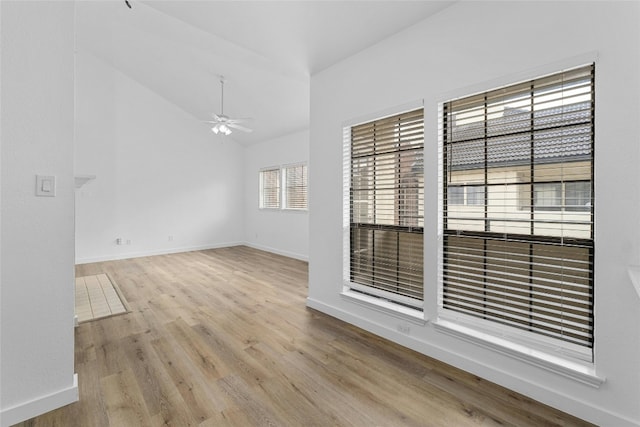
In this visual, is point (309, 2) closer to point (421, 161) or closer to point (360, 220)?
point (421, 161)

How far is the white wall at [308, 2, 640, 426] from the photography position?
154 centimetres

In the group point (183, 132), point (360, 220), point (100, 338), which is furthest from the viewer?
point (183, 132)

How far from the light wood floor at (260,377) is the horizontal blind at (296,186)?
10.8 feet

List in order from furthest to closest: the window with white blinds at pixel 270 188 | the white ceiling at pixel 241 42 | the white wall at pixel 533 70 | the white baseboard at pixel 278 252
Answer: the window with white blinds at pixel 270 188, the white baseboard at pixel 278 252, the white ceiling at pixel 241 42, the white wall at pixel 533 70

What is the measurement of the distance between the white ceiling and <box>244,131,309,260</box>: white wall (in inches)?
17.6

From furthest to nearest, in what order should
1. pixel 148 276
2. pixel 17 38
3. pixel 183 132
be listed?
pixel 183 132, pixel 148 276, pixel 17 38

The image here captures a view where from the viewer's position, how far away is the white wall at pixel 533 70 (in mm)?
1544

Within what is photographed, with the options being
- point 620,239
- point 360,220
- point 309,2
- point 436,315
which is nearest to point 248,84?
point 309,2

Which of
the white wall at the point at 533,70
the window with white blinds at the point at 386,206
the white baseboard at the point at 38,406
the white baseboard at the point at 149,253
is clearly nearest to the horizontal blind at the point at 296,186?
the white baseboard at the point at 149,253

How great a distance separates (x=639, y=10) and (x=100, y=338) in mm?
4413

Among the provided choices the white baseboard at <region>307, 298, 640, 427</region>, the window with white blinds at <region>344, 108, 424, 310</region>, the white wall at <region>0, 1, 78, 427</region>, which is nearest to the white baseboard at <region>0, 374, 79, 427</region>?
the white wall at <region>0, 1, 78, 427</region>

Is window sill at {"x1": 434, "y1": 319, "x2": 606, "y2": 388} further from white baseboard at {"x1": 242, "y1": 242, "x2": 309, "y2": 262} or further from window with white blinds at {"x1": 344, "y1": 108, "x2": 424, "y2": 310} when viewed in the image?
white baseboard at {"x1": 242, "y1": 242, "x2": 309, "y2": 262}

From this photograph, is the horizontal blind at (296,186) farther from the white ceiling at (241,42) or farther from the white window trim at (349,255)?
the white window trim at (349,255)

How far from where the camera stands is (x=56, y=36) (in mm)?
1745
